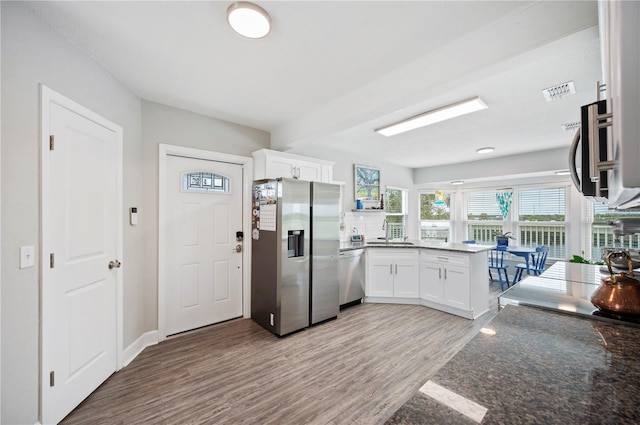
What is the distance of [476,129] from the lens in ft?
11.7

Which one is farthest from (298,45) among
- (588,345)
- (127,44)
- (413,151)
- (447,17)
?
(413,151)

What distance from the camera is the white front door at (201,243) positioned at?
303cm

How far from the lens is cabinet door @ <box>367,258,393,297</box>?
13.5 feet

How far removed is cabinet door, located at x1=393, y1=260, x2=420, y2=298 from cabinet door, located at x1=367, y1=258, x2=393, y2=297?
0.08m

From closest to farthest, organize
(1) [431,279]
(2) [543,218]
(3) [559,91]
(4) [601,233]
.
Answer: (3) [559,91] < (1) [431,279] < (4) [601,233] < (2) [543,218]

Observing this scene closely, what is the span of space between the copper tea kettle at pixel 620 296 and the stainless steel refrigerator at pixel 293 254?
248cm

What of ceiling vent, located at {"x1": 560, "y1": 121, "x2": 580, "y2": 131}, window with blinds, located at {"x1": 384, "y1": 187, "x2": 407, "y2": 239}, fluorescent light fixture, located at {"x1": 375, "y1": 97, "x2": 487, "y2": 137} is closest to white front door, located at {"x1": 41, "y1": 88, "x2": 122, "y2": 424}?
fluorescent light fixture, located at {"x1": 375, "y1": 97, "x2": 487, "y2": 137}

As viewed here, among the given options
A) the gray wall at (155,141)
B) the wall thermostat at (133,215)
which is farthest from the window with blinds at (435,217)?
the wall thermostat at (133,215)

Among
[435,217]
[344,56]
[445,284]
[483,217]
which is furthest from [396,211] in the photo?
[344,56]

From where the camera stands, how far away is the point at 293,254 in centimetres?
319

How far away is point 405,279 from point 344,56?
3243 millimetres

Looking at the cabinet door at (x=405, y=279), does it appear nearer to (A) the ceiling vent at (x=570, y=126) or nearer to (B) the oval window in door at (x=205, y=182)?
(A) the ceiling vent at (x=570, y=126)

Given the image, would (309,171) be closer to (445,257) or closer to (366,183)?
(366,183)

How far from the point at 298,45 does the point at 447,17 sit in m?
0.99
